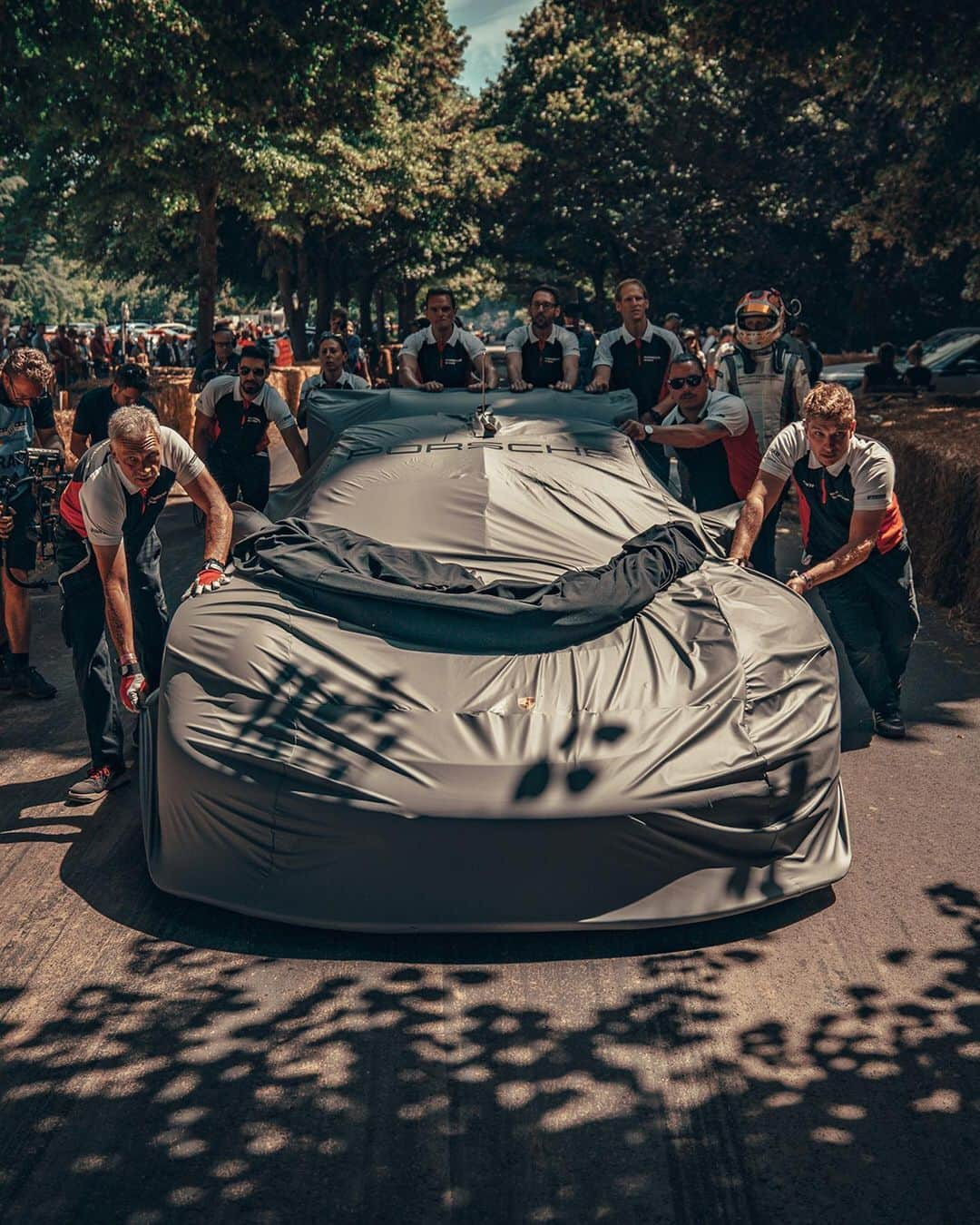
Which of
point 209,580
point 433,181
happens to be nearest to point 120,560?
point 209,580

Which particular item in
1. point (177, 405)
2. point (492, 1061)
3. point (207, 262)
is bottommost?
point (492, 1061)

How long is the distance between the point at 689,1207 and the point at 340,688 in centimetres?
225

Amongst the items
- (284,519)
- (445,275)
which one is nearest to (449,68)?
(445,275)

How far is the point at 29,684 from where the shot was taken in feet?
26.6

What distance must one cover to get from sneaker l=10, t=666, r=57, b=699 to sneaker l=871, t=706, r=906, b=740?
15.7ft

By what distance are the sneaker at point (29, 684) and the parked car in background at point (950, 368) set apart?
615 inches

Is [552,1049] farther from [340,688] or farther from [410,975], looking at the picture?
[340,688]

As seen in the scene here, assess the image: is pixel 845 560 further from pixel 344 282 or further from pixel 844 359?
pixel 344 282

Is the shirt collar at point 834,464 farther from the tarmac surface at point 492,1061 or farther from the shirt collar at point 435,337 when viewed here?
the shirt collar at point 435,337

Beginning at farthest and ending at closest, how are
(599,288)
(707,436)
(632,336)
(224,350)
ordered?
(599,288) < (224,350) < (632,336) < (707,436)

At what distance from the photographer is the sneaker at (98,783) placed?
6316mm

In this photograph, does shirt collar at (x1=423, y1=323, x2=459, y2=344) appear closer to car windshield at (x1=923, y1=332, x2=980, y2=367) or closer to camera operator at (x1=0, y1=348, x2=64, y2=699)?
camera operator at (x1=0, y1=348, x2=64, y2=699)

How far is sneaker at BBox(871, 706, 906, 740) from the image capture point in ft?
23.5

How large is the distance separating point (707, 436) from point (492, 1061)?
5.02 metres
